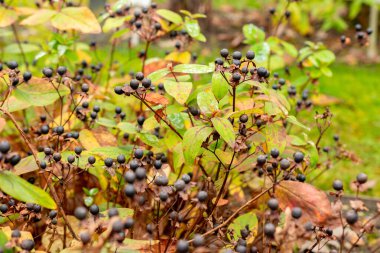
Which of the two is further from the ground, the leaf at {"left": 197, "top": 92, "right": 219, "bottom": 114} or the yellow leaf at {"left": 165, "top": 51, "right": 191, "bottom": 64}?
the leaf at {"left": 197, "top": 92, "right": 219, "bottom": 114}

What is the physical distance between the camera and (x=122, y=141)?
2047 millimetres

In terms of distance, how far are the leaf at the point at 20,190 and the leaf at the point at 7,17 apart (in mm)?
1051

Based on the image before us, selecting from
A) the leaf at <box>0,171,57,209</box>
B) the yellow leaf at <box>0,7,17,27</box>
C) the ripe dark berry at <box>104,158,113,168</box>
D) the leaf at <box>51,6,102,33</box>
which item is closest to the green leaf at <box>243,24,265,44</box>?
the leaf at <box>51,6,102,33</box>

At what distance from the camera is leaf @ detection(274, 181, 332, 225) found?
4.10 ft

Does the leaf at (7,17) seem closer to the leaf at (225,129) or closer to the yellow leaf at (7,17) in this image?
the yellow leaf at (7,17)

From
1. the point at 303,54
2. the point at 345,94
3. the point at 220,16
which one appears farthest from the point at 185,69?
the point at 220,16

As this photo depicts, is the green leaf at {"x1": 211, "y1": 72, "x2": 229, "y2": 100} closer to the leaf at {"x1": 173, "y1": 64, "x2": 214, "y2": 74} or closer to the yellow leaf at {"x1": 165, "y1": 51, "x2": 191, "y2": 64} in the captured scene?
the leaf at {"x1": 173, "y1": 64, "x2": 214, "y2": 74}

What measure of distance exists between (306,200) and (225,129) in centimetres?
25

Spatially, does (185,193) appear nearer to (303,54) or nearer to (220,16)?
(303,54)

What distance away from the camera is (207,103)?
1427mm

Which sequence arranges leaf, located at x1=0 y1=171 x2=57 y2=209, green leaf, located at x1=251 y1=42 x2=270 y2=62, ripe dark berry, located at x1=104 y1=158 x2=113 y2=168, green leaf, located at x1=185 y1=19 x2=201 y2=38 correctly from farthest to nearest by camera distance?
1. green leaf, located at x1=251 y1=42 x2=270 y2=62
2. green leaf, located at x1=185 y1=19 x2=201 y2=38
3. ripe dark berry, located at x1=104 y1=158 x2=113 y2=168
4. leaf, located at x1=0 y1=171 x2=57 y2=209

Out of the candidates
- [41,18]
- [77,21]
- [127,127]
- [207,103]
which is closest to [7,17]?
[41,18]

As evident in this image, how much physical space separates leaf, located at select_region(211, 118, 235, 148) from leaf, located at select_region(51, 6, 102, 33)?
777mm

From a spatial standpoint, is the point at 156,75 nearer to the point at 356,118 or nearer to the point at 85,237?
the point at 85,237
